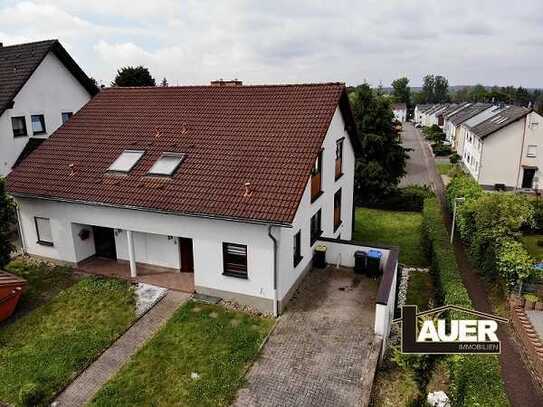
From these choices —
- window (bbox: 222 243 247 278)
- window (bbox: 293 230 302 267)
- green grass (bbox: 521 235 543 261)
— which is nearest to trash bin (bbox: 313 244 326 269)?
window (bbox: 293 230 302 267)

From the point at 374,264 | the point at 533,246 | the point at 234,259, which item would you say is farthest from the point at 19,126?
the point at 533,246

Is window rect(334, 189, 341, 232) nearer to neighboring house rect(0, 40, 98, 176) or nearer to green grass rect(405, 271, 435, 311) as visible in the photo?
green grass rect(405, 271, 435, 311)

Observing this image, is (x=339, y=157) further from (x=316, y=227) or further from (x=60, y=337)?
(x=60, y=337)

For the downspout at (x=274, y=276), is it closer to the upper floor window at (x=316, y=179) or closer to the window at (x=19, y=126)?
the upper floor window at (x=316, y=179)

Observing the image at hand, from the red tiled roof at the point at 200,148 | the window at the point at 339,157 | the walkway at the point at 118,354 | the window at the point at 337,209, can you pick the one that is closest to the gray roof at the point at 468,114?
the window at the point at 337,209

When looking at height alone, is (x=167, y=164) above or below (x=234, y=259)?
above
